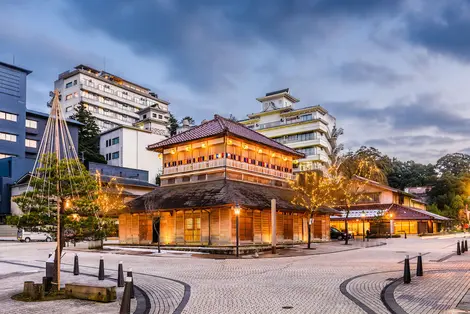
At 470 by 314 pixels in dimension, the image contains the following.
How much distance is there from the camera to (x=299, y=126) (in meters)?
79.8

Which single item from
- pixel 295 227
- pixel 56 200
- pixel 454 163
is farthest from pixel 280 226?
pixel 454 163

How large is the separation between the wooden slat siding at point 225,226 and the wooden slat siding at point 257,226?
3.37m

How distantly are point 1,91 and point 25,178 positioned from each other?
47.6 feet

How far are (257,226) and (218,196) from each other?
5.04 m

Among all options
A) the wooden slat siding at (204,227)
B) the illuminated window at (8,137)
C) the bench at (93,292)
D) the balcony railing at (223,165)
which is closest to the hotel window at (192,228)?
the wooden slat siding at (204,227)

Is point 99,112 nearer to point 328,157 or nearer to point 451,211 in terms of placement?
point 328,157

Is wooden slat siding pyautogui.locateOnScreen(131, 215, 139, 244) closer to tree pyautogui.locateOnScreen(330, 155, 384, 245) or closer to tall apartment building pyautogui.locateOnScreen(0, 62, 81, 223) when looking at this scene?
tall apartment building pyautogui.locateOnScreen(0, 62, 81, 223)

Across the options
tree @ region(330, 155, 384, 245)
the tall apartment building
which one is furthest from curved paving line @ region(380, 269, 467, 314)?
the tall apartment building

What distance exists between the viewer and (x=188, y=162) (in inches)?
1549

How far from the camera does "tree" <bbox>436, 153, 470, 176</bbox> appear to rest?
357 feet

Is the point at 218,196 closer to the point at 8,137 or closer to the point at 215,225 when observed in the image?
the point at 215,225

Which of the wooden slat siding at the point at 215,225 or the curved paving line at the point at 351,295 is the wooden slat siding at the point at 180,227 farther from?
the curved paving line at the point at 351,295

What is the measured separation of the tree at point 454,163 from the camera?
108669mm

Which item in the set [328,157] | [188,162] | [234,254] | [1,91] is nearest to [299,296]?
[234,254]
